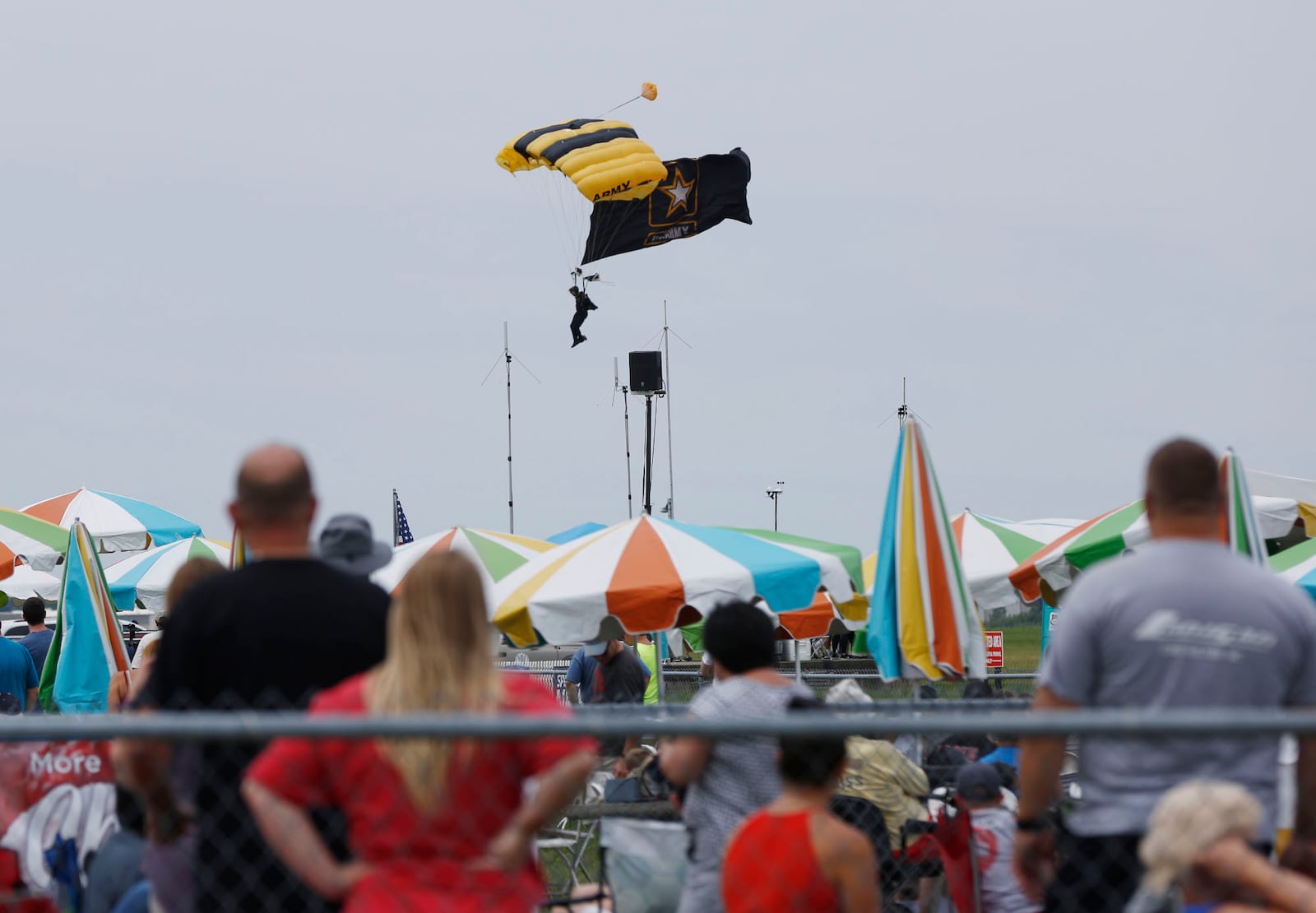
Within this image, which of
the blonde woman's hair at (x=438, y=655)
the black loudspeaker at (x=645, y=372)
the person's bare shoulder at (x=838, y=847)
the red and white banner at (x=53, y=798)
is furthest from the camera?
the black loudspeaker at (x=645, y=372)

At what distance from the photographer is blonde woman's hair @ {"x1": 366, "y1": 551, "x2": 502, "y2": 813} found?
2.81 meters

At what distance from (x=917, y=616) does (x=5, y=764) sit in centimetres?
406

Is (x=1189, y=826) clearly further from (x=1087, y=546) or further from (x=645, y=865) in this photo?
(x=1087, y=546)

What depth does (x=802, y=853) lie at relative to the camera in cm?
356

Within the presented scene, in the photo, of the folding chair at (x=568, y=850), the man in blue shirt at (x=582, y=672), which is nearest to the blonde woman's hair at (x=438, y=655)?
the folding chair at (x=568, y=850)

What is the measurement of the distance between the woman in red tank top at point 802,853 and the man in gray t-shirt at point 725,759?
1.25 ft

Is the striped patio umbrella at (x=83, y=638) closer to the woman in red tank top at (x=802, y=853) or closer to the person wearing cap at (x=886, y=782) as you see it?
the person wearing cap at (x=886, y=782)

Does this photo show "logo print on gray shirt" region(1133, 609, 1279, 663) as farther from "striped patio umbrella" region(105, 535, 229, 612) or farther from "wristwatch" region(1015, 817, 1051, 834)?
"striped patio umbrella" region(105, 535, 229, 612)

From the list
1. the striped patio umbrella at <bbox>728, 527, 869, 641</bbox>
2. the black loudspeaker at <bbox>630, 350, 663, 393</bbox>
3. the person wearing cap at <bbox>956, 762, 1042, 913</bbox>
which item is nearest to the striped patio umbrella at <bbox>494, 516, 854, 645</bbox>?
the striped patio umbrella at <bbox>728, 527, 869, 641</bbox>

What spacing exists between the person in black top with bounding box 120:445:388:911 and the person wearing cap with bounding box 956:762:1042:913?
2.76 m

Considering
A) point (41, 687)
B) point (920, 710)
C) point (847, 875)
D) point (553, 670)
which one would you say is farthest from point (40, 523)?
point (847, 875)

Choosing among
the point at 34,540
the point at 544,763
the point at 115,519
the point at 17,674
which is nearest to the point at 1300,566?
the point at 544,763

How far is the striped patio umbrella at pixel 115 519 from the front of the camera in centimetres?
1916

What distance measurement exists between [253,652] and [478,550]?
7786 millimetres
